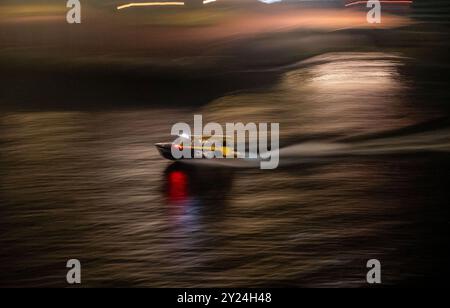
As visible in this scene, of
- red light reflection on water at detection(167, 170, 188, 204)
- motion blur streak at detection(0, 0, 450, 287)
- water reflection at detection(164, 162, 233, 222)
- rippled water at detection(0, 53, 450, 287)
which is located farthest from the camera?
red light reflection on water at detection(167, 170, 188, 204)

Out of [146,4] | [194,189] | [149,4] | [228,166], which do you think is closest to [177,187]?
[194,189]

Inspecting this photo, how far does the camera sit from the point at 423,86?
1820 centimetres

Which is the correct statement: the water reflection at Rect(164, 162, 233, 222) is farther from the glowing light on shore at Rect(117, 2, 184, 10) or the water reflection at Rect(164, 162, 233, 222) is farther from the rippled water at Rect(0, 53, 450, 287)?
the glowing light on shore at Rect(117, 2, 184, 10)

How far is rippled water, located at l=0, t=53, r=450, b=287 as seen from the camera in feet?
29.8

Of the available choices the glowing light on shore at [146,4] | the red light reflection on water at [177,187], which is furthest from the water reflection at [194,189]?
the glowing light on shore at [146,4]

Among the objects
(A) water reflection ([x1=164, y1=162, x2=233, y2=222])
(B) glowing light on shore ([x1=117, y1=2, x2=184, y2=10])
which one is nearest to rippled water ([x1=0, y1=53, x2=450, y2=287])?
(A) water reflection ([x1=164, y1=162, x2=233, y2=222])

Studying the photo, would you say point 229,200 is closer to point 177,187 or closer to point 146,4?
point 177,187

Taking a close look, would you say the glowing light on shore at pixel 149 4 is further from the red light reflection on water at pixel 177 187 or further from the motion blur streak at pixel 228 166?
the red light reflection on water at pixel 177 187

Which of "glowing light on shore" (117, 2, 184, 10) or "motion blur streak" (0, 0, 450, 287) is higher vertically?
"glowing light on shore" (117, 2, 184, 10)

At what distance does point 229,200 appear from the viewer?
11148 mm

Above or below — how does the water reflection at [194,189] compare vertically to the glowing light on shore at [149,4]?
below

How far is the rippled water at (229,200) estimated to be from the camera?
9.09m

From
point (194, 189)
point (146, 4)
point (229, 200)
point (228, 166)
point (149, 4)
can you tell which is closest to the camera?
point (229, 200)
